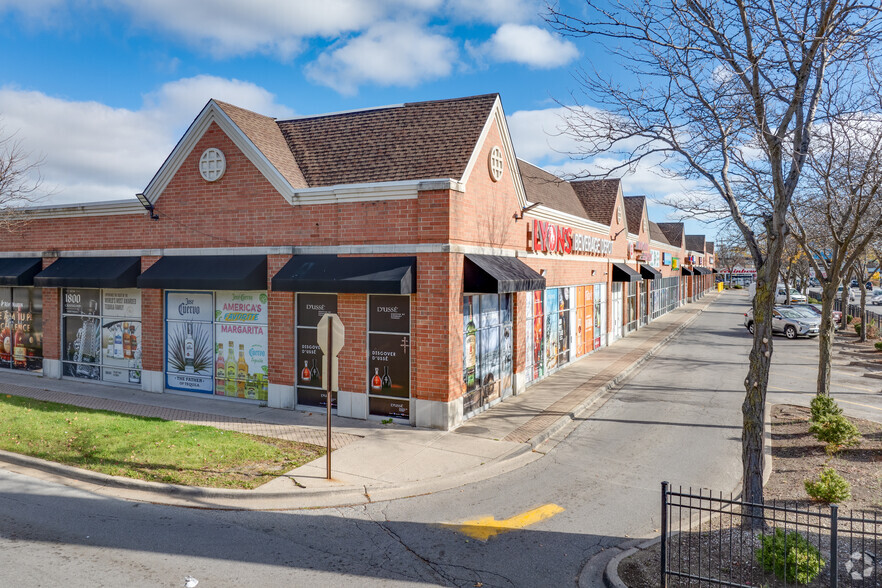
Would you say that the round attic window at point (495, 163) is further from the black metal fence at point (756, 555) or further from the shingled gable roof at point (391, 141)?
the black metal fence at point (756, 555)

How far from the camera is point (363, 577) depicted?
6395mm

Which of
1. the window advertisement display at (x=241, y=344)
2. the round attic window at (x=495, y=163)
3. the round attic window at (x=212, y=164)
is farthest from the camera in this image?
the round attic window at (x=212, y=164)

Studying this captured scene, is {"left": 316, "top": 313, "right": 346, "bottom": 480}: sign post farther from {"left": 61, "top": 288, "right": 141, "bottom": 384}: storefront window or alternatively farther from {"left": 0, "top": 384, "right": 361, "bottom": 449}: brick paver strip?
{"left": 61, "top": 288, "right": 141, "bottom": 384}: storefront window

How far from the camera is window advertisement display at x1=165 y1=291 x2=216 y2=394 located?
15.2 meters

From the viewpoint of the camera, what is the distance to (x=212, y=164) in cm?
1488

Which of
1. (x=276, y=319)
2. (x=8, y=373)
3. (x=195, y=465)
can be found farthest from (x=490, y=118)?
(x=8, y=373)

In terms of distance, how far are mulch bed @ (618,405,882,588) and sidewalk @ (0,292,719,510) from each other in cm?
362

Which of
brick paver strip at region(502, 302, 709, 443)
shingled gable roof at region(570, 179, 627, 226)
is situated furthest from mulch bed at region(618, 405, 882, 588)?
shingled gable roof at region(570, 179, 627, 226)

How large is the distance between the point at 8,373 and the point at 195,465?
43.8 ft

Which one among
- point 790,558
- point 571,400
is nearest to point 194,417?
point 571,400

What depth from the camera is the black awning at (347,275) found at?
39.3ft

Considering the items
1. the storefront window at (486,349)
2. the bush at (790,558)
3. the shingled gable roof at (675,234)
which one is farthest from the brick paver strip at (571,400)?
the shingled gable roof at (675,234)

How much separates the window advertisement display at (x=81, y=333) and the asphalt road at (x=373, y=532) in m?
8.25

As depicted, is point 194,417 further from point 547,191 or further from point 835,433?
point 547,191
